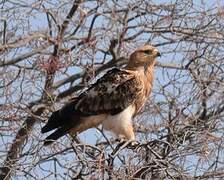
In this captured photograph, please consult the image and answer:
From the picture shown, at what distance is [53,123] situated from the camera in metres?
7.60

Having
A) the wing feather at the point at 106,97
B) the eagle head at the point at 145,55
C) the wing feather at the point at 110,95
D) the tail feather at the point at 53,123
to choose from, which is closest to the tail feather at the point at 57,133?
the tail feather at the point at 53,123

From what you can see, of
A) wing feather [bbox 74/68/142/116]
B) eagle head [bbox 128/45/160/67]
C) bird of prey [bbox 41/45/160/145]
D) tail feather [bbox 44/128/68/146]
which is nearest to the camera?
tail feather [bbox 44/128/68/146]

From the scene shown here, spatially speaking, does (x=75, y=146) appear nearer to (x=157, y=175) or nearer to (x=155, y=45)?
(x=157, y=175)

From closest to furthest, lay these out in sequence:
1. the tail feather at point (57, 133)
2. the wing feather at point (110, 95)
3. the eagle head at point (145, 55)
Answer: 1. the tail feather at point (57, 133)
2. the wing feather at point (110, 95)
3. the eagle head at point (145, 55)

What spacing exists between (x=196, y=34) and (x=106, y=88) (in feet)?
4.55

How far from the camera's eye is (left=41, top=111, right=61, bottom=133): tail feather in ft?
24.6

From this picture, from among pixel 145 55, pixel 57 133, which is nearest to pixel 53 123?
pixel 57 133

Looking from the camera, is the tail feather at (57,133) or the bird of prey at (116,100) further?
the bird of prey at (116,100)

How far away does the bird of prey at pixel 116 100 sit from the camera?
7840 mm

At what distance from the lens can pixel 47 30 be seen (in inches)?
345

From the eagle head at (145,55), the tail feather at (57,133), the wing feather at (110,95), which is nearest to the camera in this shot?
the tail feather at (57,133)


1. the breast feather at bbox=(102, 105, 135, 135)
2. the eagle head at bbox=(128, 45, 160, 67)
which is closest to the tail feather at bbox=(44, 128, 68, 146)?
the breast feather at bbox=(102, 105, 135, 135)

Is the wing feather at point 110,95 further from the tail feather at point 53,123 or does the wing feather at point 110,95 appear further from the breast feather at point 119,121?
the tail feather at point 53,123

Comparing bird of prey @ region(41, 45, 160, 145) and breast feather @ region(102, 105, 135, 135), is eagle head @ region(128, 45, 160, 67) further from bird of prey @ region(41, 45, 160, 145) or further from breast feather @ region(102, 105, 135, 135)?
breast feather @ region(102, 105, 135, 135)
